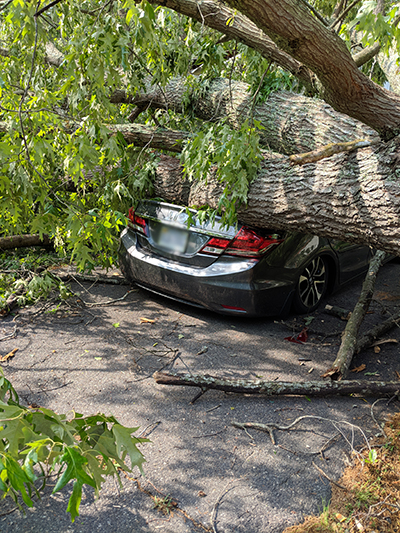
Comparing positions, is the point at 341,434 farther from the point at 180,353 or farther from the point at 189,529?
the point at 180,353

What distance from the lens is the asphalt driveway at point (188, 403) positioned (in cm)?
231

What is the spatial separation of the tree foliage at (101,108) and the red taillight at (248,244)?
0.37m

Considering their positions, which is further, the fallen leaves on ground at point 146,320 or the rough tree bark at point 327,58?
the fallen leaves on ground at point 146,320

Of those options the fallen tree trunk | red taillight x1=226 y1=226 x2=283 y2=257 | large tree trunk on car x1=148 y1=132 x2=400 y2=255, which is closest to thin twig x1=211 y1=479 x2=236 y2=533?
large tree trunk on car x1=148 y1=132 x2=400 y2=255

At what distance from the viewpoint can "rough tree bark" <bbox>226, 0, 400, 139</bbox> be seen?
2.46 m

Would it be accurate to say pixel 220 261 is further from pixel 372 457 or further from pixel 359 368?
pixel 372 457

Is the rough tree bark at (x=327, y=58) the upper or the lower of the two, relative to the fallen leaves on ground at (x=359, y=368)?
upper

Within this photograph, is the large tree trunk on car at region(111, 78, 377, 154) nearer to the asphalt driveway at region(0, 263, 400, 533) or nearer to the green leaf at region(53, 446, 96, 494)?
the asphalt driveway at region(0, 263, 400, 533)

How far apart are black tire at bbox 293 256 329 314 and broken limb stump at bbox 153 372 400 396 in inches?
61.0

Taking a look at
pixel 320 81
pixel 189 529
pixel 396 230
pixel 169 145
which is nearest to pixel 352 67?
pixel 320 81

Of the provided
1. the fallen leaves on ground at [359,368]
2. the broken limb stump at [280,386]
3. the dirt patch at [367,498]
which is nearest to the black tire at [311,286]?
the fallen leaves on ground at [359,368]

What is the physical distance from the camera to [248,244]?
421cm

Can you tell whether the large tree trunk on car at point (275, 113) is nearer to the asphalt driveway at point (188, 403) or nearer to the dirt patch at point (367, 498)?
the asphalt driveway at point (188, 403)

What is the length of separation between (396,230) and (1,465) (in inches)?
109
